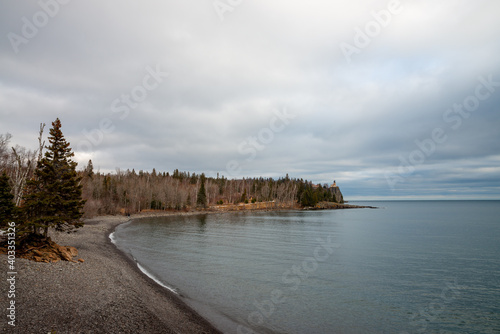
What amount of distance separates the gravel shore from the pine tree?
5.33 meters

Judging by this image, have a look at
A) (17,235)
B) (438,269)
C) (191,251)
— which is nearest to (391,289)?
(438,269)

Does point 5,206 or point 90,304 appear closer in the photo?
point 90,304

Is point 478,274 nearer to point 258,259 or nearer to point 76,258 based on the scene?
point 258,259

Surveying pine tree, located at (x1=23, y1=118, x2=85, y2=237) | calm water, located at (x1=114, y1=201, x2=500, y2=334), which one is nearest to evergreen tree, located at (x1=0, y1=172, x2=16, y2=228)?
pine tree, located at (x1=23, y1=118, x2=85, y2=237)

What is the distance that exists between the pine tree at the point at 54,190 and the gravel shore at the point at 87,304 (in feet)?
17.5

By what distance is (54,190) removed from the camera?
2541cm

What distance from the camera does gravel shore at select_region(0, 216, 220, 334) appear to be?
503 inches

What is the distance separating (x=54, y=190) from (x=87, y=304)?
14548mm

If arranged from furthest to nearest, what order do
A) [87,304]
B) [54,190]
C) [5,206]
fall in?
1. [54,190]
2. [5,206]
3. [87,304]

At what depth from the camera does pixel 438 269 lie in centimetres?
3262

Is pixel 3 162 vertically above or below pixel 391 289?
above

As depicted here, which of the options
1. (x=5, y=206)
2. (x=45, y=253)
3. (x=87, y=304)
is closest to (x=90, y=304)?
(x=87, y=304)

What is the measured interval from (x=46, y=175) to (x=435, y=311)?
113 feet

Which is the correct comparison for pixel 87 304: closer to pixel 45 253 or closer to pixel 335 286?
pixel 45 253
